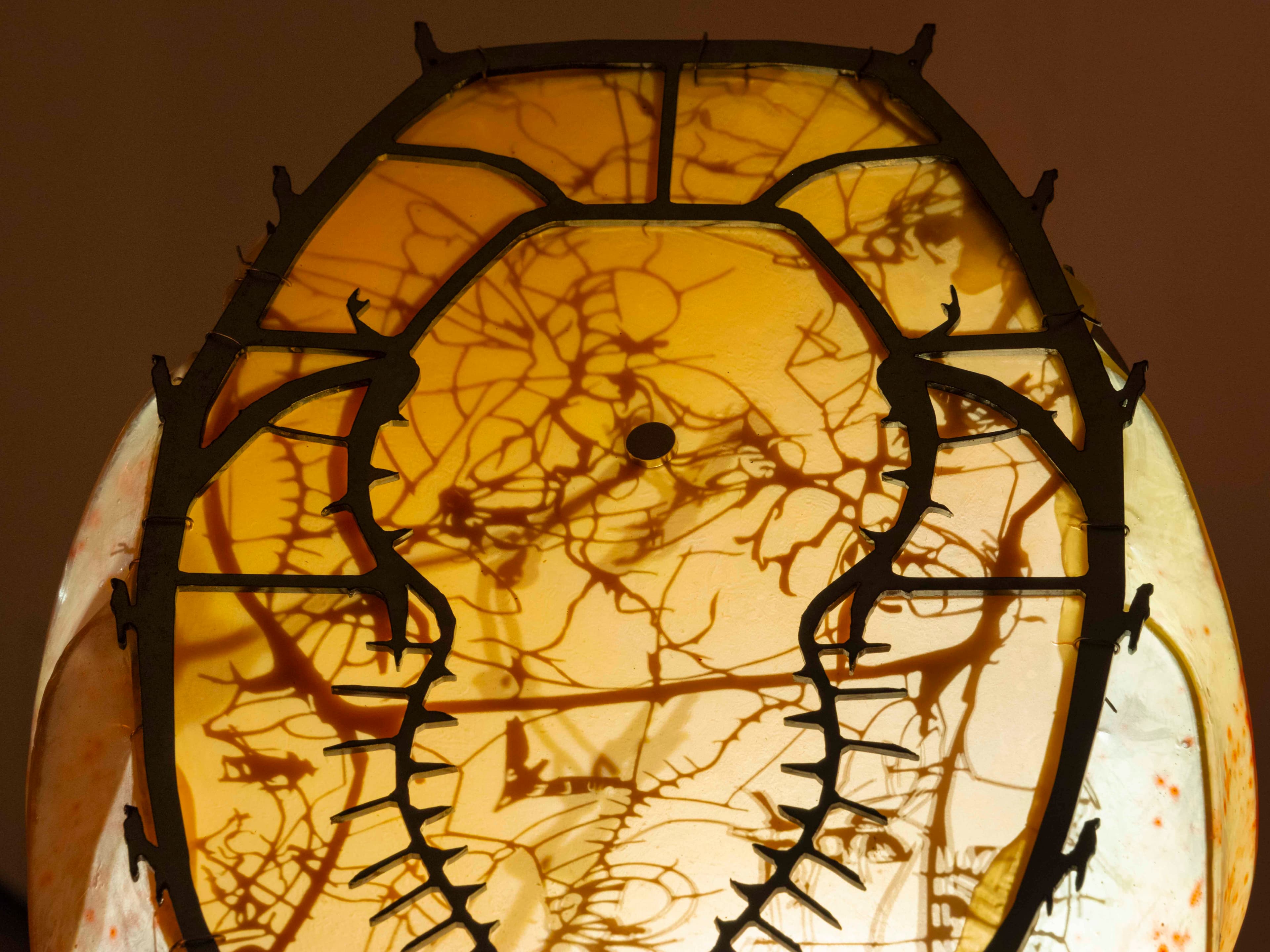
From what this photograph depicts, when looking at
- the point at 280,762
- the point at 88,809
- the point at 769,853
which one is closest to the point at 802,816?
the point at 769,853

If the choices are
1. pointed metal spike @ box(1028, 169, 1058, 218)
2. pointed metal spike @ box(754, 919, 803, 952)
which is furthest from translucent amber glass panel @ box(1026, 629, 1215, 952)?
pointed metal spike @ box(1028, 169, 1058, 218)

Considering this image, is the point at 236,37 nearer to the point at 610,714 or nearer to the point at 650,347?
the point at 650,347

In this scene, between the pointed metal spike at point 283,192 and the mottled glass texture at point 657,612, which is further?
the pointed metal spike at point 283,192

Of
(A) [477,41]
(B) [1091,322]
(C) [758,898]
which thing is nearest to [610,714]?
(C) [758,898]

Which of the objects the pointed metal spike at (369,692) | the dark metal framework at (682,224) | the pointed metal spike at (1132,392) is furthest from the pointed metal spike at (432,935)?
the pointed metal spike at (1132,392)

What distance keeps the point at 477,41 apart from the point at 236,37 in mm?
220

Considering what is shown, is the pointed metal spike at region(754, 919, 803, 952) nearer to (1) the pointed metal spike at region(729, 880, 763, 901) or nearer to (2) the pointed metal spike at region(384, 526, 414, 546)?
(1) the pointed metal spike at region(729, 880, 763, 901)

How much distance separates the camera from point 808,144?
2.23 feet

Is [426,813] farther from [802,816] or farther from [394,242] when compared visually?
[394,242]

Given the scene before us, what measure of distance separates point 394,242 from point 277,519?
174 mm

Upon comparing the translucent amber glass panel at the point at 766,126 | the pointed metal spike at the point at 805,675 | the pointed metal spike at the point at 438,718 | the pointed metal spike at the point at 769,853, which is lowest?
the pointed metal spike at the point at 769,853

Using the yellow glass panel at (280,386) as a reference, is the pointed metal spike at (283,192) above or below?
above

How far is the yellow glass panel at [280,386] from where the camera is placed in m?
Answer: 0.62

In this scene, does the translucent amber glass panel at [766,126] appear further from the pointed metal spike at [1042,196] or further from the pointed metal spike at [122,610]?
the pointed metal spike at [122,610]
